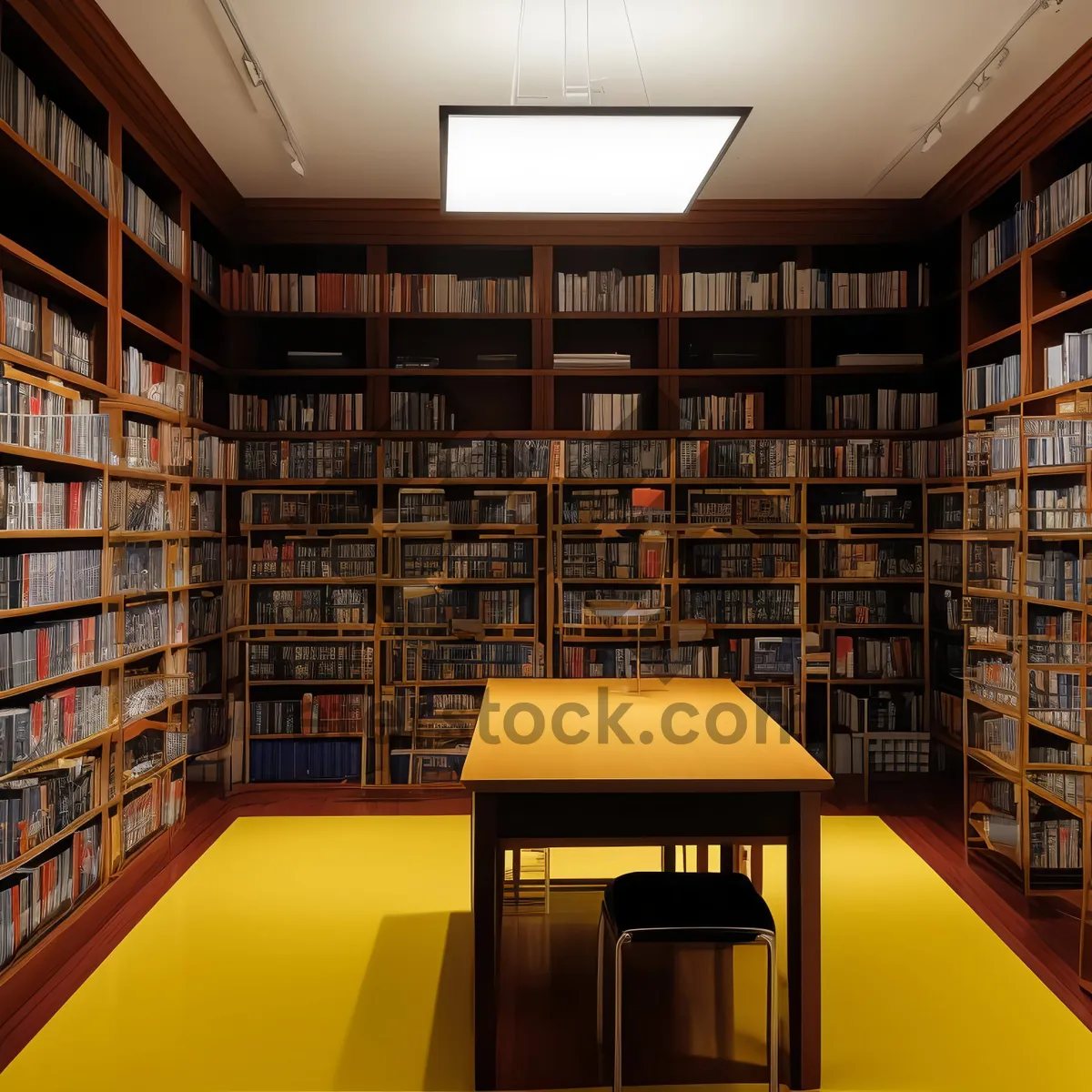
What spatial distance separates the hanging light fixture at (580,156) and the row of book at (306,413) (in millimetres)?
2354

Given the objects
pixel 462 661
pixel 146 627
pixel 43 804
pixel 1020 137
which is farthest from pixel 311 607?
pixel 1020 137

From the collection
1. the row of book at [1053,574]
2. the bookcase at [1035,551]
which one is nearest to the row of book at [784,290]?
the bookcase at [1035,551]

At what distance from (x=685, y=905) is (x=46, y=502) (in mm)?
2494

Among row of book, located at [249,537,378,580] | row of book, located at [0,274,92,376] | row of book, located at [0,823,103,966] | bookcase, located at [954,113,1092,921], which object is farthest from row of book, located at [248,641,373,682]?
bookcase, located at [954,113,1092,921]

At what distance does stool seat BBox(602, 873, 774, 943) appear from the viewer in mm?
2305

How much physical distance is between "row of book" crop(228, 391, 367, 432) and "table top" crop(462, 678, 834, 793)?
2.23 m

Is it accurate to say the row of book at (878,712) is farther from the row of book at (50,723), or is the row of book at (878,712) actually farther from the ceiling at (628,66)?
the row of book at (50,723)

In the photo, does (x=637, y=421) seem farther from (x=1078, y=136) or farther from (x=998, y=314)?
(x=1078, y=136)

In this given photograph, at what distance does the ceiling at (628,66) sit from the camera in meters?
3.33

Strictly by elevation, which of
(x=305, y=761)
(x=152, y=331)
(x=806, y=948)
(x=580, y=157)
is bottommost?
(x=305, y=761)

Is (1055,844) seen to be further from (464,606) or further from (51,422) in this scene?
(51,422)

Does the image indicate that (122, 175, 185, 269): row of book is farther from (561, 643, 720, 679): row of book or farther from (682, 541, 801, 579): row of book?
(682, 541, 801, 579): row of book

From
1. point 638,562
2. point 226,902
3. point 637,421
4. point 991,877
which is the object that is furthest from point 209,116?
point 991,877

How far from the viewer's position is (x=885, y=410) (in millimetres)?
5293
